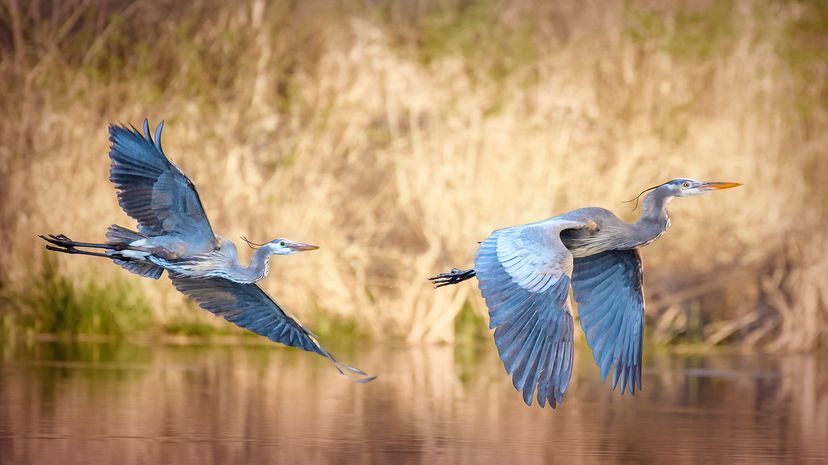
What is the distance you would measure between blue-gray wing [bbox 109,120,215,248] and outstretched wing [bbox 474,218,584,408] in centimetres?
151

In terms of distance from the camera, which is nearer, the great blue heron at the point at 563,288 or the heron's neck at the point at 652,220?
the great blue heron at the point at 563,288

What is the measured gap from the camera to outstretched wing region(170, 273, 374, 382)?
7227mm

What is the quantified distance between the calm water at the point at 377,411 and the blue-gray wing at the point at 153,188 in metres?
1.06

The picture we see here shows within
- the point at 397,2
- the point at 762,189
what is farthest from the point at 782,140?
the point at 397,2

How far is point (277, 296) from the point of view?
12.4 m

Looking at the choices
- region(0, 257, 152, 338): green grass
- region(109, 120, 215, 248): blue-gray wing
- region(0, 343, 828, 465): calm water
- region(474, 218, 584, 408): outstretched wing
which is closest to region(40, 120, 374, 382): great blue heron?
region(109, 120, 215, 248): blue-gray wing

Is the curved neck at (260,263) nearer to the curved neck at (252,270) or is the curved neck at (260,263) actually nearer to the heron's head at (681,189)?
the curved neck at (252,270)

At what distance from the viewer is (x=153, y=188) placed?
23.1ft

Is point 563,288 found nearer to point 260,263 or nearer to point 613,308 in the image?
point 613,308

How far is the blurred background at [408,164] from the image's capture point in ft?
39.6

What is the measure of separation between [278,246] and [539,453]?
1.65 metres

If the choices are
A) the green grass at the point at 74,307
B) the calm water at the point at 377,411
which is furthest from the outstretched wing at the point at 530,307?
the green grass at the point at 74,307

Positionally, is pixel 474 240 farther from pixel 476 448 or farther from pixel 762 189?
pixel 476 448

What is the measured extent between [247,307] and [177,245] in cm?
49
